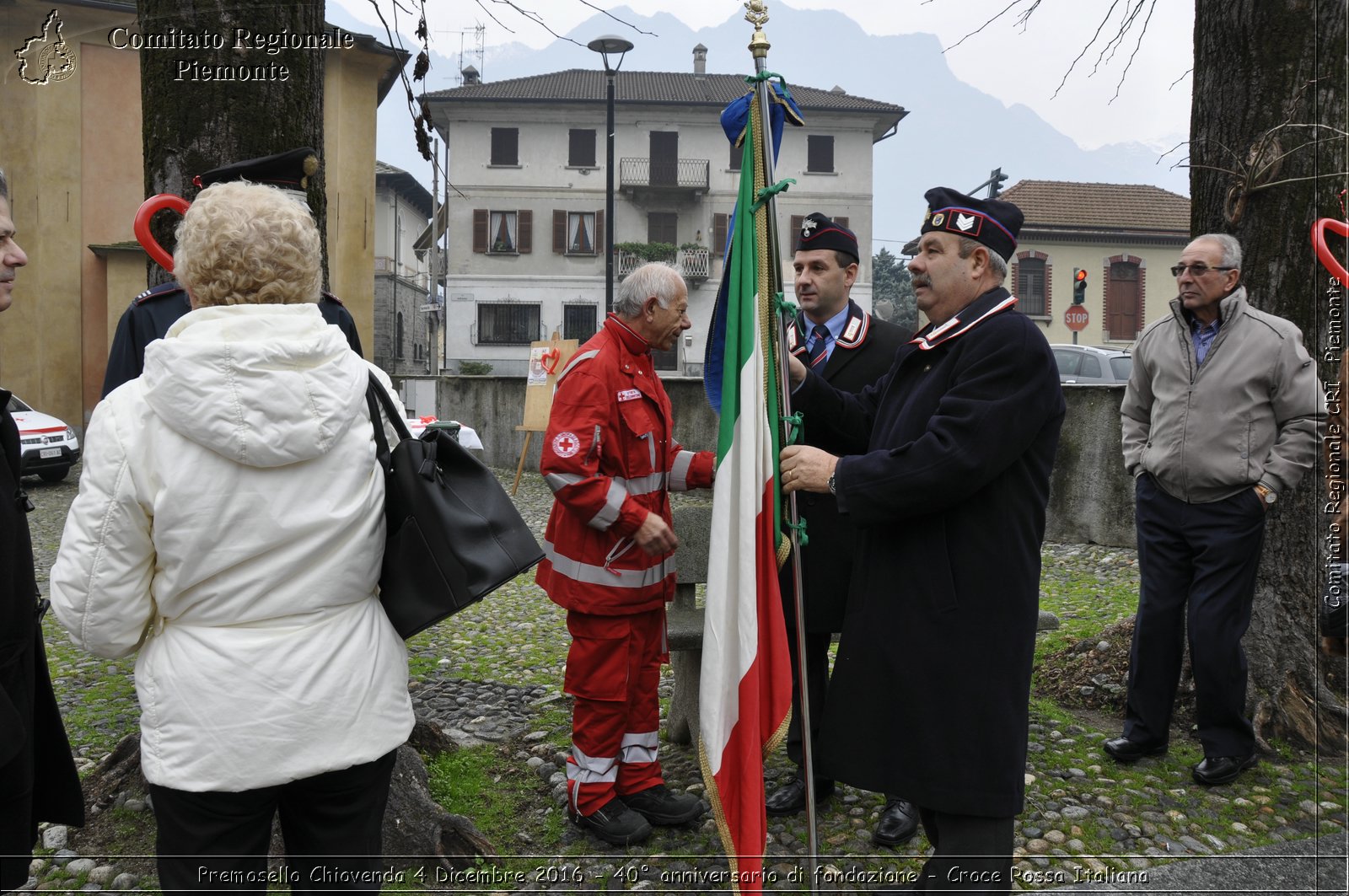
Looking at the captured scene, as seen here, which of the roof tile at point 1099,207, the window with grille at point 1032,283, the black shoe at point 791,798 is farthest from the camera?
the roof tile at point 1099,207

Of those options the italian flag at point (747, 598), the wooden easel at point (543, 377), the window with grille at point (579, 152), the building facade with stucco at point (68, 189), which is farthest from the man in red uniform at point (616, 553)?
the window with grille at point (579, 152)

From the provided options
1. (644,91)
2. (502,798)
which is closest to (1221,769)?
(502,798)

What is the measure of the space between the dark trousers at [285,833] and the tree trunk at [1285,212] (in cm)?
387

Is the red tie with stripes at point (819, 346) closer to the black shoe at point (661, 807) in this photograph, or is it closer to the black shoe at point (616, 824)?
the black shoe at point (661, 807)

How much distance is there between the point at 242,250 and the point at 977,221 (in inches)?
77.1

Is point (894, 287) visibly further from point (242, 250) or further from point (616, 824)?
point (242, 250)

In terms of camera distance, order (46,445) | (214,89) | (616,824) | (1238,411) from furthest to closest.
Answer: (46,445)
(1238,411)
(214,89)
(616,824)

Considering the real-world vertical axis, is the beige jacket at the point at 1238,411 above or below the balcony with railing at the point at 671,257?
below

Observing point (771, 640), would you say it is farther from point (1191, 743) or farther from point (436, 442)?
point (1191, 743)

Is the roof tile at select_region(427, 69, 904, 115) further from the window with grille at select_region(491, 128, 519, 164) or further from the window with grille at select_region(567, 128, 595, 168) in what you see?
the window with grille at select_region(567, 128, 595, 168)

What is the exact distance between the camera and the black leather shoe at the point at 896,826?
12.1 ft

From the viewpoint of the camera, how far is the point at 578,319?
42.9m

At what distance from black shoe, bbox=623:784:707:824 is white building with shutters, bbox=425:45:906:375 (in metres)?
37.4

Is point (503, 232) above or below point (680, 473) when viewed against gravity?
above
